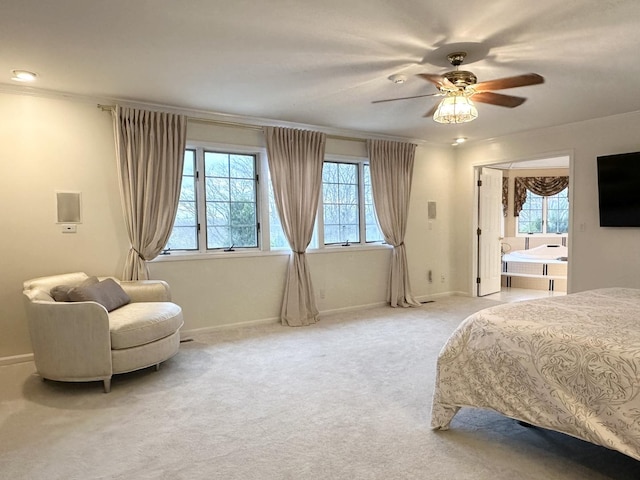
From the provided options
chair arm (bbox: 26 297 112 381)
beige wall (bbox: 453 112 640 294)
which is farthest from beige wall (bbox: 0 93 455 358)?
beige wall (bbox: 453 112 640 294)

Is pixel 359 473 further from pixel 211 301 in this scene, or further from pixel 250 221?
pixel 250 221

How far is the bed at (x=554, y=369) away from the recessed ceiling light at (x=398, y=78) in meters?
2.04

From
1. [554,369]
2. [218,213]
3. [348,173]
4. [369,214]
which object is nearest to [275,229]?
[218,213]

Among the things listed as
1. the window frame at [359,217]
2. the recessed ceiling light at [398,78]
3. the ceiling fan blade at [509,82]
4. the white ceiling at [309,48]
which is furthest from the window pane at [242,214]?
the ceiling fan blade at [509,82]

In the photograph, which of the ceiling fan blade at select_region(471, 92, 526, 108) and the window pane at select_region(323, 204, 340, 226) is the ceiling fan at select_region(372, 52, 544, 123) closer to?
the ceiling fan blade at select_region(471, 92, 526, 108)

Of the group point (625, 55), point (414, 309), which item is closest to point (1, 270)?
point (414, 309)

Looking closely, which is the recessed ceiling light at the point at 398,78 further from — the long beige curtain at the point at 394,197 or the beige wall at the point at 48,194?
the beige wall at the point at 48,194

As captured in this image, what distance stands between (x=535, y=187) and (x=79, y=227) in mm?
8764

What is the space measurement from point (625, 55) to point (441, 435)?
303 cm

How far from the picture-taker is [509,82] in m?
3.09

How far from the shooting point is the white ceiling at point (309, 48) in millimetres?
2312

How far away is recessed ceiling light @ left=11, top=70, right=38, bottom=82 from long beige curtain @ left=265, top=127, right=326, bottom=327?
2.28 metres

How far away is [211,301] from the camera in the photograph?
15.1ft

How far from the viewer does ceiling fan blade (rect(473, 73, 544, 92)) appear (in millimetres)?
3065
